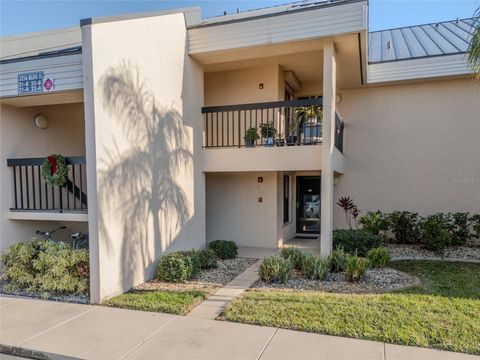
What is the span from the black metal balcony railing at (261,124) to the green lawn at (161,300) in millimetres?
4472

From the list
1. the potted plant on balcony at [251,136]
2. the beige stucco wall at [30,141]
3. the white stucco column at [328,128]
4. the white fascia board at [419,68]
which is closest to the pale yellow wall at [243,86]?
the potted plant on balcony at [251,136]

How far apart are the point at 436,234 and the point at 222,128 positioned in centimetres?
658

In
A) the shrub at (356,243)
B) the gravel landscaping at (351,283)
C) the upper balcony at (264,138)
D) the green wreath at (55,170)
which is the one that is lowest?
the gravel landscaping at (351,283)

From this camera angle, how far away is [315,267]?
6371mm

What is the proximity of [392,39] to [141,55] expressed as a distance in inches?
439

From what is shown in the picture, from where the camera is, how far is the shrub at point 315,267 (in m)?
6.32

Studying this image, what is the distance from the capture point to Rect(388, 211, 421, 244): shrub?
9.64 m

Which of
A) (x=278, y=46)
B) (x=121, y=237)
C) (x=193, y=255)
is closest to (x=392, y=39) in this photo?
(x=278, y=46)

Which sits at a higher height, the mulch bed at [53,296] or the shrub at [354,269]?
the shrub at [354,269]

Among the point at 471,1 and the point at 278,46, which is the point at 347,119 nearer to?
the point at 278,46

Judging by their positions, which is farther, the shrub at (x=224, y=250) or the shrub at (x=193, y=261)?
the shrub at (x=224, y=250)

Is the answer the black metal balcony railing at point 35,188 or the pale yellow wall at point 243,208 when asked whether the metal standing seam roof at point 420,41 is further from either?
the black metal balcony railing at point 35,188

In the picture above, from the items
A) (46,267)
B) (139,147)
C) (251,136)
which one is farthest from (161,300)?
(251,136)

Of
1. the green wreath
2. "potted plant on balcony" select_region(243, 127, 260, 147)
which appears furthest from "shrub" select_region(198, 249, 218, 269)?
the green wreath
